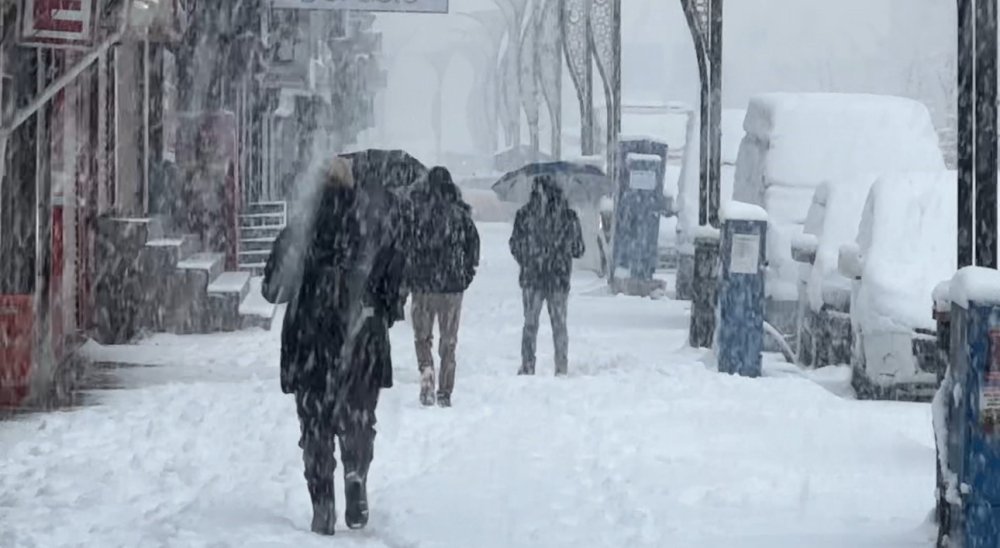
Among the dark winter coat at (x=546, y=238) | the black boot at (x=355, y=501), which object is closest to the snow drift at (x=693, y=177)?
the dark winter coat at (x=546, y=238)

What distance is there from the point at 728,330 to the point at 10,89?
241 inches

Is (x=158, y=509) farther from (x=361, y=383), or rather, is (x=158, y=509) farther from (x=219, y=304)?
(x=219, y=304)

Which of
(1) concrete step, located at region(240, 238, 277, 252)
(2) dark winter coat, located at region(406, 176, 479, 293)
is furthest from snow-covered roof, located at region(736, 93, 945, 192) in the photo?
(1) concrete step, located at region(240, 238, 277, 252)

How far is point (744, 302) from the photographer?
16.5 metres

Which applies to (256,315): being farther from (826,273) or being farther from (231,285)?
(826,273)

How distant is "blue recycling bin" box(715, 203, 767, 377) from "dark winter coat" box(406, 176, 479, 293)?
299 cm

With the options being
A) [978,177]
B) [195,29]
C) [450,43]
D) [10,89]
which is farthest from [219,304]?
[450,43]

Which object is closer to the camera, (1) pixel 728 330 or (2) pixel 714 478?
(2) pixel 714 478

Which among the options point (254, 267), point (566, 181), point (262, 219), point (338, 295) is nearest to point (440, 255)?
point (338, 295)

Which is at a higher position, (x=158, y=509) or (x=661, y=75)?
(x=661, y=75)

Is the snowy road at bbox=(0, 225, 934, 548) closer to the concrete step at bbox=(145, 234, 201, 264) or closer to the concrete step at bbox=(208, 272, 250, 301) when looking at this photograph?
the concrete step at bbox=(145, 234, 201, 264)

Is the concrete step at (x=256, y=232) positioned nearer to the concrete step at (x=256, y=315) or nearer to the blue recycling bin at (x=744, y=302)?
the concrete step at (x=256, y=315)

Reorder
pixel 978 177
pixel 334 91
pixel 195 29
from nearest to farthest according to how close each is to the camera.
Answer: pixel 978 177 → pixel 195 29 → pixel 334 91

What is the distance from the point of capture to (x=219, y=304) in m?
20.3
